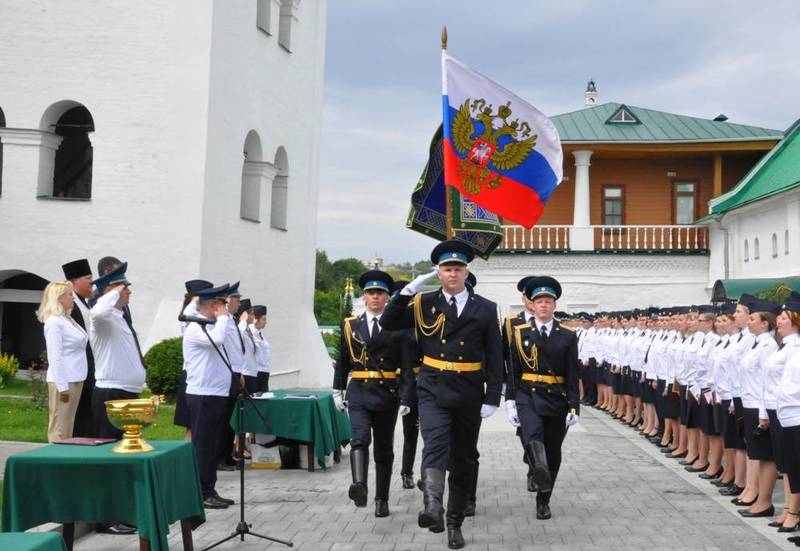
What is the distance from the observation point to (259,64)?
23188 millimetres

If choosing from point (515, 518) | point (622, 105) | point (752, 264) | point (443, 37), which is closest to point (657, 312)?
point (443, 37)

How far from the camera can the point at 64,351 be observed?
8.70 meters

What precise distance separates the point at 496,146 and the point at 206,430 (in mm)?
5393

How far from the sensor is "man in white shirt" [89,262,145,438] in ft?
28.0

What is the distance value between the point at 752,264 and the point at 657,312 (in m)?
13.2

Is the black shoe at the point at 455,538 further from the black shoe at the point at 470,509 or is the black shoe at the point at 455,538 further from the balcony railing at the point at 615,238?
the balcony railing at the point at 615,238

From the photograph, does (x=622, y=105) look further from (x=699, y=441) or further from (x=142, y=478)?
(x=142, y=478)

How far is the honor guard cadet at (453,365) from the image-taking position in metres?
8.05

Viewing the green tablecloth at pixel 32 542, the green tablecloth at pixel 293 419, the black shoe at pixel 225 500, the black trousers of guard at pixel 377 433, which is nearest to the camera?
the green tablecloth at pixel 32 542

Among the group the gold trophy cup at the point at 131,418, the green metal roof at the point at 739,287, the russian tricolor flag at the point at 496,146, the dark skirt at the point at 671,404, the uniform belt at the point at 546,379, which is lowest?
the dark skirt at the point at 671,404

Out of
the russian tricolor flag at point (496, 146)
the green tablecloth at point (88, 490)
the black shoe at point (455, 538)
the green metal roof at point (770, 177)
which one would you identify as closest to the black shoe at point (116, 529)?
the green tablecloth at point (88, 490)

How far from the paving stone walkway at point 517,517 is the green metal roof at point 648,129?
23135 millimetres

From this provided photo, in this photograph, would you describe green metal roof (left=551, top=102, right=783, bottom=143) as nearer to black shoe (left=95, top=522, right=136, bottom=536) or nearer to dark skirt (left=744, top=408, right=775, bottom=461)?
dark skirt (left=744, top=408, right=775, bottom=461)

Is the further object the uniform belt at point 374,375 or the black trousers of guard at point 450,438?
the uniform belt at point 374,375
